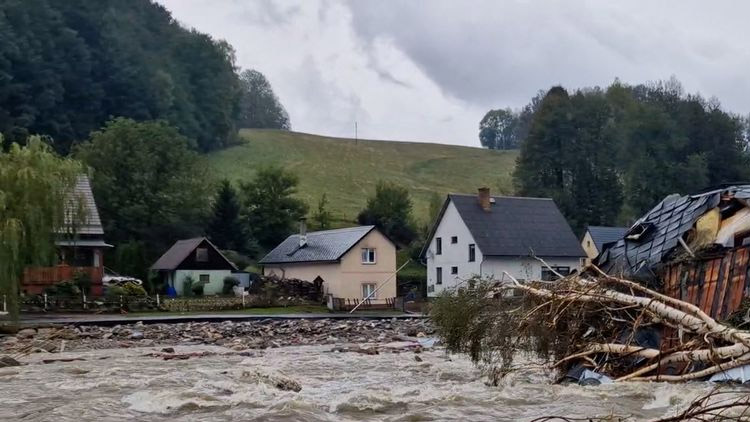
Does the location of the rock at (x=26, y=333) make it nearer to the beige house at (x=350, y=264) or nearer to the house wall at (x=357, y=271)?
the beige house at (x=350, y=264)

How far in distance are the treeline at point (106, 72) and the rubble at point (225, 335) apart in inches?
1696

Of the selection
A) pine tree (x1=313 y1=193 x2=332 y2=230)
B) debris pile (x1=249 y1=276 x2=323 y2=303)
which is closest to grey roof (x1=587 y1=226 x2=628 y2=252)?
debris pile (x1=249 y1=276 x2=323 y2=303)

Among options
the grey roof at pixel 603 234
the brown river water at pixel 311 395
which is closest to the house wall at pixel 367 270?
the grey roof at pixel 603 234

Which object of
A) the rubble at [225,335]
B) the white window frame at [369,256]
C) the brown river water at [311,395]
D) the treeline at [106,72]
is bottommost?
the brown river water at [311,395]

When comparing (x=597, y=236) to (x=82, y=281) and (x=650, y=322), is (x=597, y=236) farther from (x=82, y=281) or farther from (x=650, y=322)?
(x=650, y=322)

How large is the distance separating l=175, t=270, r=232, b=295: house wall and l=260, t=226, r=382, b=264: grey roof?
331 cm

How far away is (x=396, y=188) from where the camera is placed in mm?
68438

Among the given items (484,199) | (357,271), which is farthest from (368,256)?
(484,199)

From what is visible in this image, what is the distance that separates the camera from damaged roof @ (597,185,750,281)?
62.3 ft

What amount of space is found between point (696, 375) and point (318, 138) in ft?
335

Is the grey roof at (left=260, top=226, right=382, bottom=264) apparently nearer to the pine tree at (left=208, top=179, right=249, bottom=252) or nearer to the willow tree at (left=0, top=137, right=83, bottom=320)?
the pine tree at (left=208, top=179, right=249, bottom=252)

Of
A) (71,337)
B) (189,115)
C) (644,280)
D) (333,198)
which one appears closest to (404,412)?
(644,280)

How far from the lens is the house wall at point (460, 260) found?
48.2m

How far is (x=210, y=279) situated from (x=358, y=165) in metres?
51.5
